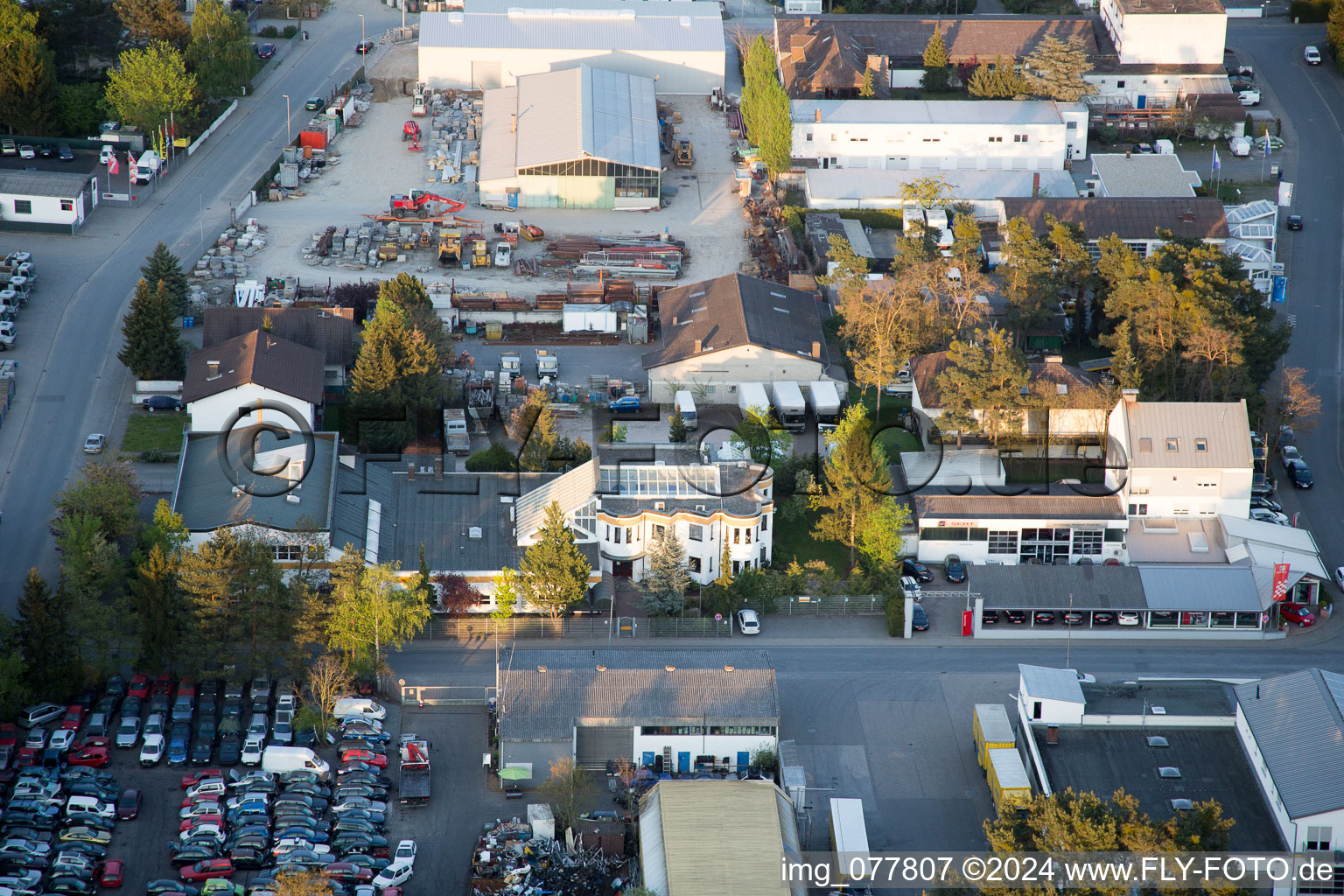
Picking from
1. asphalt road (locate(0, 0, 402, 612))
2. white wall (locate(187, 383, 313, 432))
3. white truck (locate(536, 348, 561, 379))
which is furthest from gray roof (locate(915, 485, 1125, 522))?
asphalt road (locate(0, 0, 402, 612))

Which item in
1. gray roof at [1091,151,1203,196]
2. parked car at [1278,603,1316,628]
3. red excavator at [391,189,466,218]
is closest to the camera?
parked car at [1278,603,1316,628]

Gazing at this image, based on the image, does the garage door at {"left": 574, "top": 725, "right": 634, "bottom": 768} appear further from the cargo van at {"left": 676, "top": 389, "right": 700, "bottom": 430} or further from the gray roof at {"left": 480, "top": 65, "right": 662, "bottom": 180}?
the gray roof at {"left": 480, "top": 65, "right": 662, "bottom": 180}

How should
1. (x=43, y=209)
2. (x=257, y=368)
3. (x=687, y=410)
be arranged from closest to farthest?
1. (x=257, y=368)
2. (x=687, y=410)
3. (x=43, y=209)

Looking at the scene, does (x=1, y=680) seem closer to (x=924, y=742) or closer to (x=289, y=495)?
(x=289, y=495)

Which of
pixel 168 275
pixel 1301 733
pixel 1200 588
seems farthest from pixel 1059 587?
pixel 168 275

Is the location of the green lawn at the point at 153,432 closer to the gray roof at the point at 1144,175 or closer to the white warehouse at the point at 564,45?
the white warehouse at the point at 564,45

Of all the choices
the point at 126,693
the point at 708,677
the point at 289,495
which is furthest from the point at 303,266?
the point at 708,677

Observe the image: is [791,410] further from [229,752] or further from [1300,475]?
[229,752]
